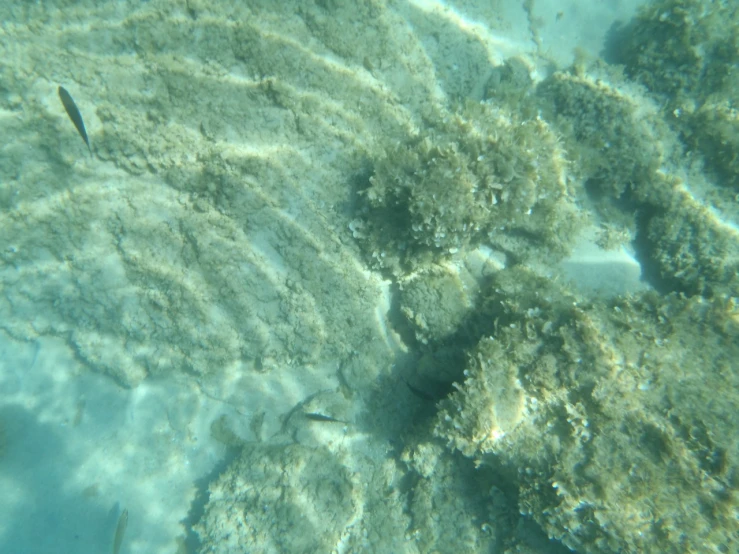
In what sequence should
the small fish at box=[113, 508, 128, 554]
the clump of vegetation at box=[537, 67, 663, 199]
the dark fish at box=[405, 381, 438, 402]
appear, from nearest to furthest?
1. the dark fish at box=[405, 381, 438, 402]
2. the clump of vegetation at box=[537, 67, 663, 199]
3. the small fish at box=[113, 508, 128, 554]

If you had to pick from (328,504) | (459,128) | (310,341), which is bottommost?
(328,504)

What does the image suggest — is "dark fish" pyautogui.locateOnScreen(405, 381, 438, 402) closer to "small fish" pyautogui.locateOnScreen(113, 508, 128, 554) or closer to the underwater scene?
the underwater scene

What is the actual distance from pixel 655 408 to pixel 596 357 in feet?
1.72

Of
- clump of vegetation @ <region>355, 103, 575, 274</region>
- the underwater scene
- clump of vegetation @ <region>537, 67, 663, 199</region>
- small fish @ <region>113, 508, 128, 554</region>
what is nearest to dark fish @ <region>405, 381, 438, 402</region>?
the underwater scene

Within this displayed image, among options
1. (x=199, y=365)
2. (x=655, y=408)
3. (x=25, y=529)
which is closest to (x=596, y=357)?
(x=655, y=408)

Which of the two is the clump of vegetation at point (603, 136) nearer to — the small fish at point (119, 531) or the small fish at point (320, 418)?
the small fish at point (320, 418)

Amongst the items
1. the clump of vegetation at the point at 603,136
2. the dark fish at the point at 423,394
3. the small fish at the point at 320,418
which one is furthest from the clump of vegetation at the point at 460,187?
the small fish at the point at 320,418

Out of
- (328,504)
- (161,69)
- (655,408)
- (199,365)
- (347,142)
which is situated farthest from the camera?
(199,365)

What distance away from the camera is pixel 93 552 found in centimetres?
567

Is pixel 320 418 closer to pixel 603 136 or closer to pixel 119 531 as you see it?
pixel 119 531

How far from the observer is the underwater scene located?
3150 mm

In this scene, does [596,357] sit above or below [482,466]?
above

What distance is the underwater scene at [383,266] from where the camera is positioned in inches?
124

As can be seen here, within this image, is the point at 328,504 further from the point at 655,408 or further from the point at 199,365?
the point at 655,408
